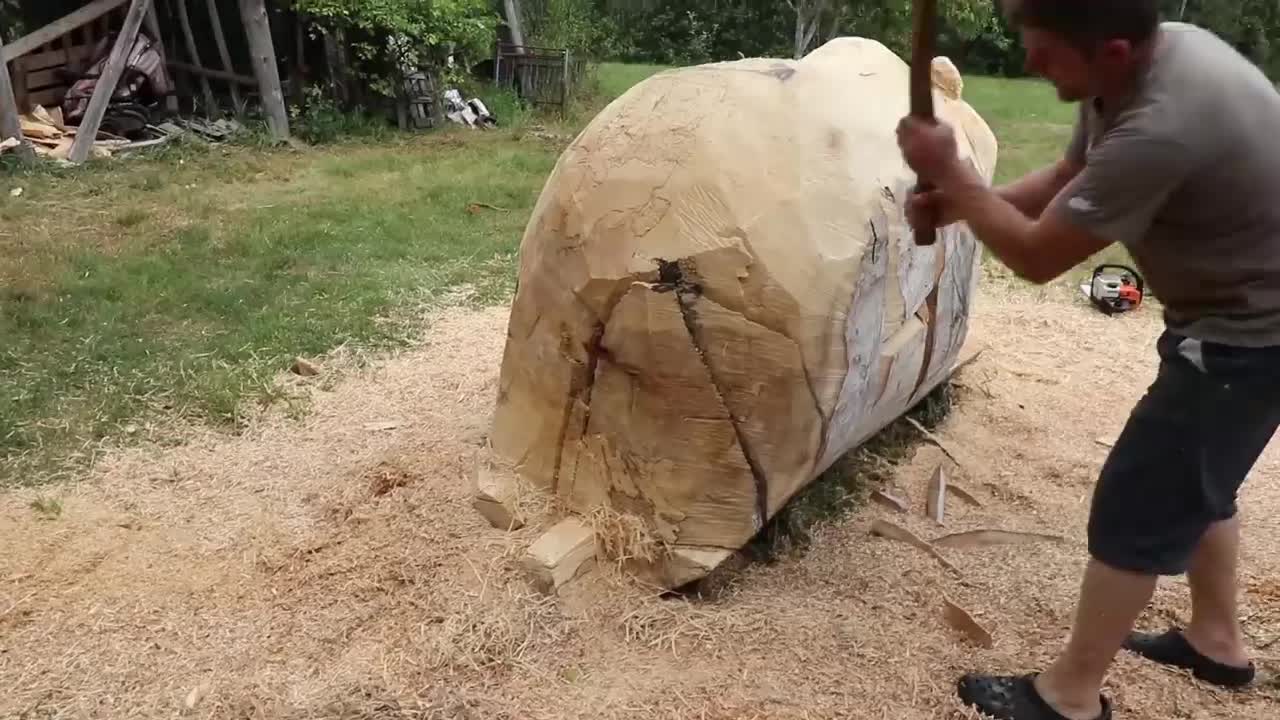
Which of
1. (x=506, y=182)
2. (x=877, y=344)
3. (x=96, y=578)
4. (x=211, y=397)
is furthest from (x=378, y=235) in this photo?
(x=877, y=344)

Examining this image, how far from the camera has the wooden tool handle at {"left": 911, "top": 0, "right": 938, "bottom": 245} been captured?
6.39 feet

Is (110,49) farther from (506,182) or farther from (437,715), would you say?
(437,715)

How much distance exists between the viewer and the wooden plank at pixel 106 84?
814cm

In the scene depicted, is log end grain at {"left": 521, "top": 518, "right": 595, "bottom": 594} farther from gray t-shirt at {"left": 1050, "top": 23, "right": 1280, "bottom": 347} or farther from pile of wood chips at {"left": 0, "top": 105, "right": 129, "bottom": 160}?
pile of wood chips at {"left": 0, "top": 105, "right": 129, "bottom": 160}

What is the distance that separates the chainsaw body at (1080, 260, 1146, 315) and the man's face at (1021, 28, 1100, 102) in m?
3.53

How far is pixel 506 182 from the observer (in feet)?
25.0

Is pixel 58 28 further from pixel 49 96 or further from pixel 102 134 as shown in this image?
pixel 102 134

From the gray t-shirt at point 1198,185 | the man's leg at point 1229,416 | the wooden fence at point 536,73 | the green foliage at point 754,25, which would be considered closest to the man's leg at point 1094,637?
the man's leg at point 1229,416

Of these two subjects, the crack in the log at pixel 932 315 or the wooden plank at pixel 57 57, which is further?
the wooden plank at pixel 57 57

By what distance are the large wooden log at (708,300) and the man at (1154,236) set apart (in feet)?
1.34

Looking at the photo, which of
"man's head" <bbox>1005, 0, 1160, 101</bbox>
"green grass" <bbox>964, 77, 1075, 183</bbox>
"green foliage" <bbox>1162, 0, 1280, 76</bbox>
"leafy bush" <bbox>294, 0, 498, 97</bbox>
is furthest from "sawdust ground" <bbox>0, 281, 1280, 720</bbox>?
"leafy bush" <bbox>294, 0, 498, 97</bbox>

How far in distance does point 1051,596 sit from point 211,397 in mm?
2937

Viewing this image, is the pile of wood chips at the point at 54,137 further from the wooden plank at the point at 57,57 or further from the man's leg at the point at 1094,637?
the man's leg at the point at 1094,637

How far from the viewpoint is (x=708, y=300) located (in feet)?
7.98
